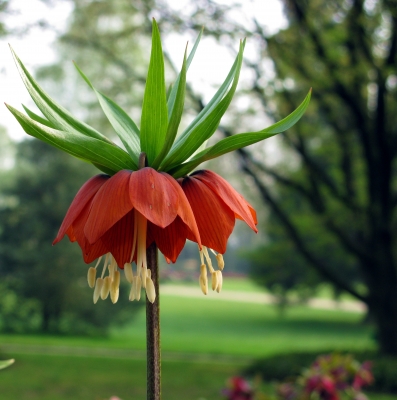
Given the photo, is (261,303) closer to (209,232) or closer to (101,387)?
(101,387)

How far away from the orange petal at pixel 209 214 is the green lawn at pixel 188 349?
1.59ft

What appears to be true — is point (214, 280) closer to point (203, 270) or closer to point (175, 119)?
point (203, 270)

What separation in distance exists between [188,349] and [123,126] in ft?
50.8

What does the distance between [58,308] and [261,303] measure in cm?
2335

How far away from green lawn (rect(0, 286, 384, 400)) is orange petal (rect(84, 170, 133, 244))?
1.67 ft

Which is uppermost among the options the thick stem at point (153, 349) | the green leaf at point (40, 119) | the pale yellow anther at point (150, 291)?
the green leaf at point (40, 119)

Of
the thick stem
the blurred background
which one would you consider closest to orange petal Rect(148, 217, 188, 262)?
the thick stem

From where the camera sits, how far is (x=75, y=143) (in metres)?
0.70

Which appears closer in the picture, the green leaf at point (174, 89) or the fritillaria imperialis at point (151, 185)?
the fritillaria imperialis at point (151, 185)

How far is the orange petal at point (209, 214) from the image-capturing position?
30.7 inches

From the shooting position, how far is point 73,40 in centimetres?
1139

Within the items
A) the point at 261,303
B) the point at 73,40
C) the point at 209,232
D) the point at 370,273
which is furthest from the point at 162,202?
the point at 261,303

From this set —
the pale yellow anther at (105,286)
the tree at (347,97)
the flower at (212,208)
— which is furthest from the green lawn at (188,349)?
the tree at (347,97)

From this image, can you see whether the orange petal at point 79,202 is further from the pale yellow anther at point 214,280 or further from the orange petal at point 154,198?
the pale yellow anther at point 214,280
